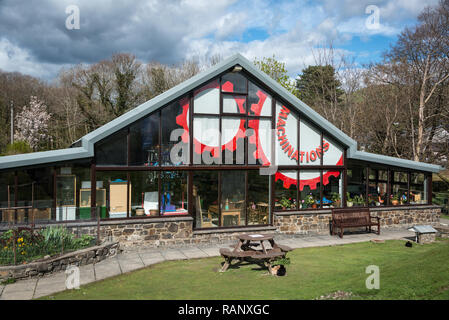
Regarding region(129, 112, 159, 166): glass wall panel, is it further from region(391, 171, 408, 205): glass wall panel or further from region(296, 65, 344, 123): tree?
region(296, 65, 344, 123): tree

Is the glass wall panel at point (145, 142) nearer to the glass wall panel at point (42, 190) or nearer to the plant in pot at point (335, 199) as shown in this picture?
the glass wall panel at point (42, 190)

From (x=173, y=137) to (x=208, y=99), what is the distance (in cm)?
192

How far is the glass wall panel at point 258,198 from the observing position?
42.4 feet

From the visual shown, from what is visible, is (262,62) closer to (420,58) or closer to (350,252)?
(420,58)

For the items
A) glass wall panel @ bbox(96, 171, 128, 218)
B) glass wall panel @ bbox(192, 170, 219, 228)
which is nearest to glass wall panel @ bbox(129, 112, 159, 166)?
glass wall panel @ bbox(96, 171, 128, 218)

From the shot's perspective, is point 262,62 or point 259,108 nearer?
point 259,108

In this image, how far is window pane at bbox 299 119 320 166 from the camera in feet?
44.8

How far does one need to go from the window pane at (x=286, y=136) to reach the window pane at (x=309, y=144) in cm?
30

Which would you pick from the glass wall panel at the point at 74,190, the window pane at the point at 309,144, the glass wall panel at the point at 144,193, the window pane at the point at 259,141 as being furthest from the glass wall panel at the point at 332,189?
the glass wall panel at the point at 74,190

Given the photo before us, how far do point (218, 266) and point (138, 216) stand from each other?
3538mm

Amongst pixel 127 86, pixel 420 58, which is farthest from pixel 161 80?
pixel 420 58

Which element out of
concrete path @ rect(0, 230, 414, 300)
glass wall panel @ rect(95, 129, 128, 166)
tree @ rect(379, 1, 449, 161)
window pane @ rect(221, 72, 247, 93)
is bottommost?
concrete path @ rect(0, 230, 414, 300)

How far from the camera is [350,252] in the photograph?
440 inches

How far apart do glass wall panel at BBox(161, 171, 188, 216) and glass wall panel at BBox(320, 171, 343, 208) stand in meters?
5.99
